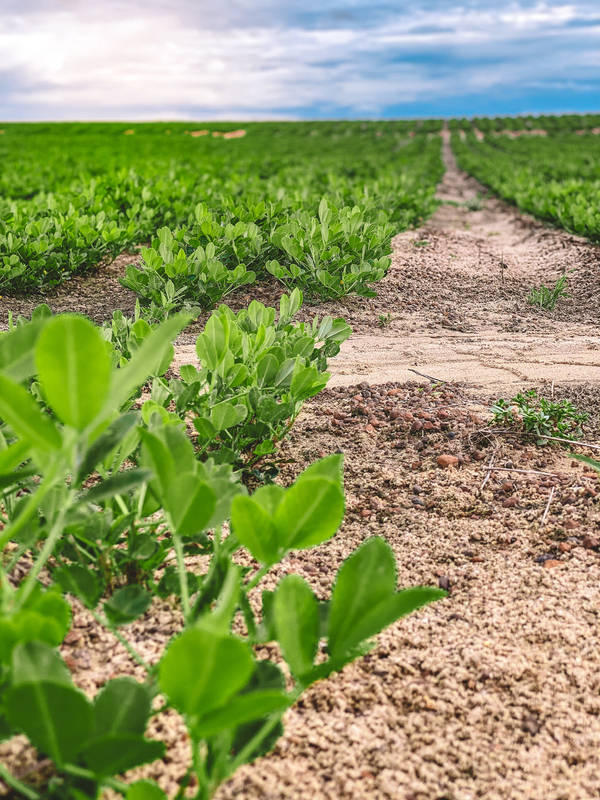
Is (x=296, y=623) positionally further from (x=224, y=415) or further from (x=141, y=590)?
(x=224, y=415)

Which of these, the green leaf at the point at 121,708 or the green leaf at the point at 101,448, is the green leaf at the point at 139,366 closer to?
the green leaf at the point at 101,448

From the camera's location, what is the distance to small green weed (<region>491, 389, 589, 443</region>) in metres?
2.66

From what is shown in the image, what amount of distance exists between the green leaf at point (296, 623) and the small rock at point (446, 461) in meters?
1.55

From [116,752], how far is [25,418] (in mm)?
448

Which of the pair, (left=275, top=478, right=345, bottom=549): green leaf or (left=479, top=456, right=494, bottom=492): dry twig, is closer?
(left=275, top=478, right=345, bottom=549): green leaf

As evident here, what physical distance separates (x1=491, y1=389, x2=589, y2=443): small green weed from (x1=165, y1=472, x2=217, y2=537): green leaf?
197cm

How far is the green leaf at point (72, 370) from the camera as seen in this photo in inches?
29.0

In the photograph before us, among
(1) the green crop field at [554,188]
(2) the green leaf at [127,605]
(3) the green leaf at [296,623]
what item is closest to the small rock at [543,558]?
(3) the green leaf at [296,623]

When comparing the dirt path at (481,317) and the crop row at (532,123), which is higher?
the crop row at (532,123)

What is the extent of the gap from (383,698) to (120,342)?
1850 mm

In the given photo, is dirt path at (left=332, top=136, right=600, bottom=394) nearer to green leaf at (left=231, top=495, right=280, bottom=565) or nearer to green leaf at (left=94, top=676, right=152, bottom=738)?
green leaf at (left=231, top=495, right=280, bottom=565)

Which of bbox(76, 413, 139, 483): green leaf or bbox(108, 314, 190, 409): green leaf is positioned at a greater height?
bbox(108, 314, 190, 409): green leaf

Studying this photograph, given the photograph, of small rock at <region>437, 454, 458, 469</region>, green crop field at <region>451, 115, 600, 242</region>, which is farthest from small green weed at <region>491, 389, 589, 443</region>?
green crop field at <region>451, 115, 600, 242</region>

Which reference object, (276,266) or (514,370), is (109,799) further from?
(276,266)
